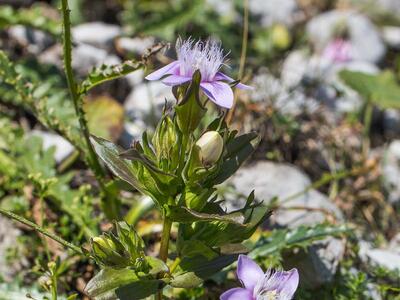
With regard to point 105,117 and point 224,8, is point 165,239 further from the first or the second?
point 224,8

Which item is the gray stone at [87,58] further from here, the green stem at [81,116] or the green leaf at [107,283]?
the green leaf at [107,283]

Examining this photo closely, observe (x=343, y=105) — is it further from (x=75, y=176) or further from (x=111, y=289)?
(x=111, y=289)

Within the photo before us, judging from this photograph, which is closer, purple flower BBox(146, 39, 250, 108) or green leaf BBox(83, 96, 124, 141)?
purple flower BBox(146, 39, 250, 108)

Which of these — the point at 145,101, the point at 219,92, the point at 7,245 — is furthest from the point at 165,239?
the point at 145,101

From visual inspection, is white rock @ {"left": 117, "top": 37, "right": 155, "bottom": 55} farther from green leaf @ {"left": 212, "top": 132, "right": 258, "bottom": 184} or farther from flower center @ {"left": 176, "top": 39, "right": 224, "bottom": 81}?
flower center @ {"left": 176, "top": 39, "right": 224, "bottom": 81}

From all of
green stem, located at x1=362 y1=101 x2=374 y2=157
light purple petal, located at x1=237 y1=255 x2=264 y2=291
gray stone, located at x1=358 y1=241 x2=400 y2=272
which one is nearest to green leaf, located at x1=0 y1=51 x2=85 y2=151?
light purple petal, located at x1=237 y1=255 x2=264 y2=291

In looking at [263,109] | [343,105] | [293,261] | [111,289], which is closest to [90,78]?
[111,289]
